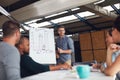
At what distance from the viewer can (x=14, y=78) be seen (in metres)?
Result: 1.38

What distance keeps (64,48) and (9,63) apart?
2667 mm

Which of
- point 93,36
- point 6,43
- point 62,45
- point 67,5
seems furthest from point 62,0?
point 93,36

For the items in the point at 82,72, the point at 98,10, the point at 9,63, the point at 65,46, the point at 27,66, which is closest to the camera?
the point at 9,63

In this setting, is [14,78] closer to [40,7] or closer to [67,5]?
[67,5]

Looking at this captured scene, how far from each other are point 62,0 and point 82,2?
0.43 m

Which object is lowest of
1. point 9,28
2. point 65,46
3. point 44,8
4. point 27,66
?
point 27,66

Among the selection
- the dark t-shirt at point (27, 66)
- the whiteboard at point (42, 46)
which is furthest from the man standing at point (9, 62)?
the whiteboard at point (42, 46)

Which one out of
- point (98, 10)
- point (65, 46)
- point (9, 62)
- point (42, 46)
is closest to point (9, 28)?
point (9, 62)

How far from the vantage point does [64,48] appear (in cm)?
404

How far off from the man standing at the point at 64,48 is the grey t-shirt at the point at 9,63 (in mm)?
2315

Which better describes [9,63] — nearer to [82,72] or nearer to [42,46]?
[82,72]

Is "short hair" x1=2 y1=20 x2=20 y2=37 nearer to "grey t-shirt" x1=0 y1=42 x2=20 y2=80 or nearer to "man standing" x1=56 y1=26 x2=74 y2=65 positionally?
"grey t-shirt" x1=0 y1=42 x2=20 y2=80

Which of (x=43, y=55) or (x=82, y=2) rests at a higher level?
(x=82, y=2)

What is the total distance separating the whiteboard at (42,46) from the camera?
367 centimetres
